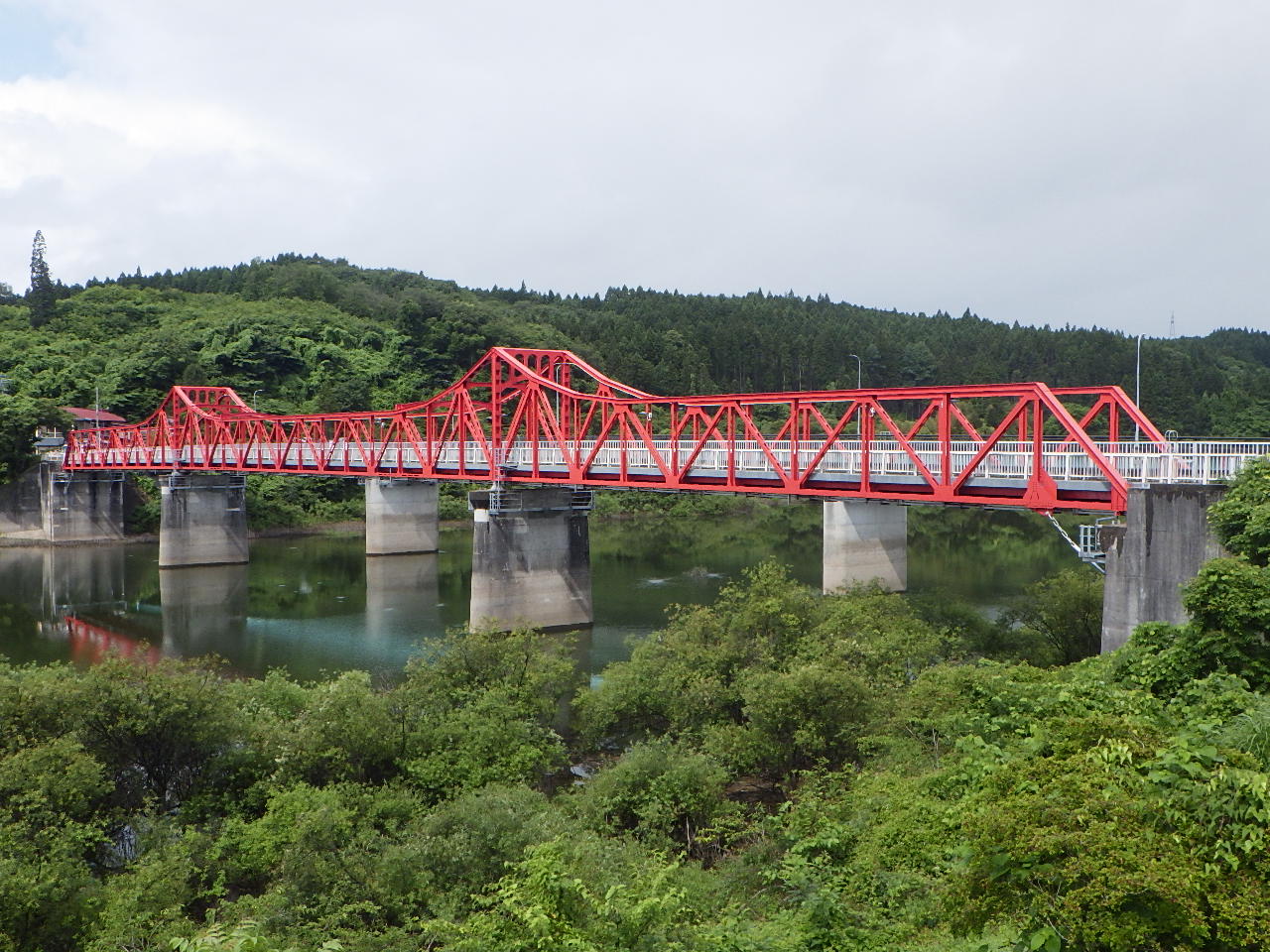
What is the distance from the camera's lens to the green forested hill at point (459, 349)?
9288cm

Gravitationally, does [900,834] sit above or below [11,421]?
below

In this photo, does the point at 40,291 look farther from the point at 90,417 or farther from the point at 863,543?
the point at 863,543

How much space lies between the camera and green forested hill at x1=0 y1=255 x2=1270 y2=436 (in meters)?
92.9

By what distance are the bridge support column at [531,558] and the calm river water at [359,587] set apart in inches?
80.3

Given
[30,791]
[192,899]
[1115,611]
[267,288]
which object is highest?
[267,288]

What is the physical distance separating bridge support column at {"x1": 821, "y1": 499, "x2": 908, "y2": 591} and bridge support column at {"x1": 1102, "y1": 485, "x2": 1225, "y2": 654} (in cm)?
2221

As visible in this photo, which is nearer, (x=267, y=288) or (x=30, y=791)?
(x=30, y=791)

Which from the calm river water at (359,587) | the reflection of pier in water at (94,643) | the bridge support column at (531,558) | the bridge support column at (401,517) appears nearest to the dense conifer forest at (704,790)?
the reflection of pier in water at (94,643)

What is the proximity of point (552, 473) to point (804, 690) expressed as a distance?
23.3 meters

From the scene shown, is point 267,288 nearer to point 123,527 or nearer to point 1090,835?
point 123,527

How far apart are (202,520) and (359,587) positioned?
1568 centimetres

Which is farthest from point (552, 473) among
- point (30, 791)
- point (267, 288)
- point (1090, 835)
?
point (267, 288)

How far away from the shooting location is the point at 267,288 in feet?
460

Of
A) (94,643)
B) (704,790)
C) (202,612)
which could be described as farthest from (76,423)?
(704,790)
